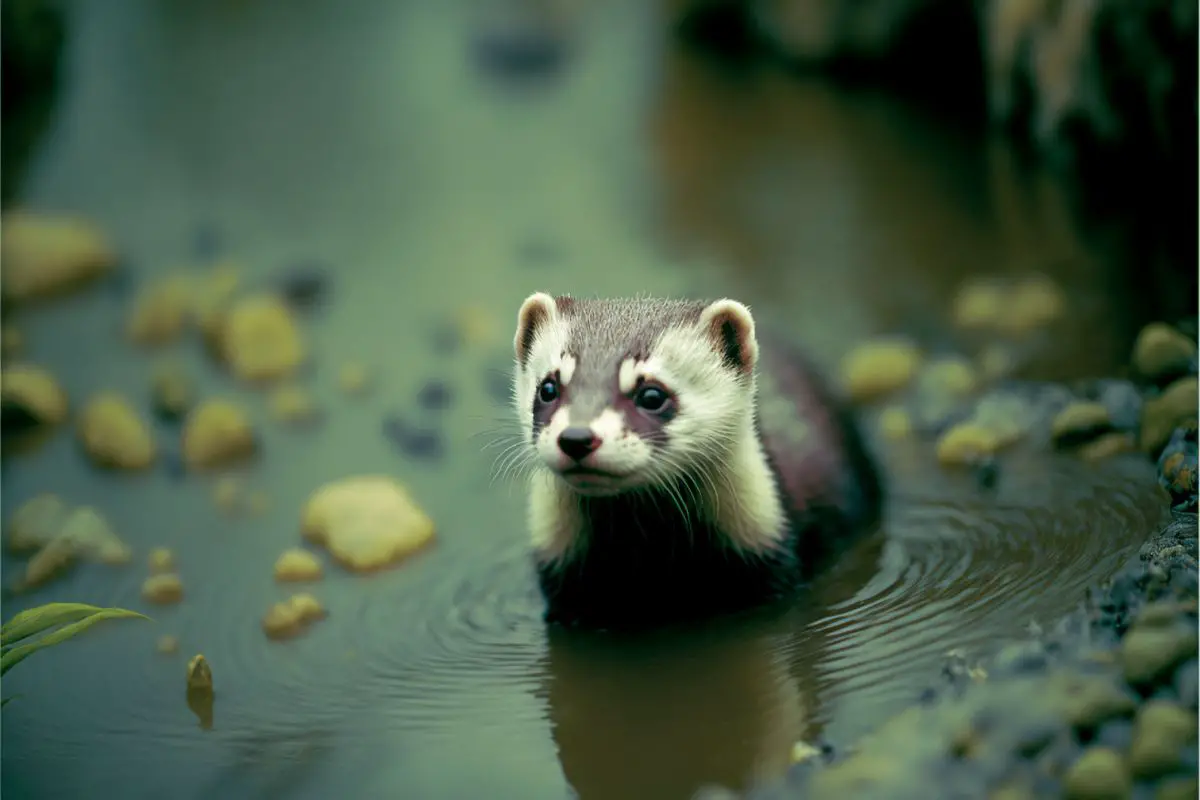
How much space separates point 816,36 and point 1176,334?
13.9ft

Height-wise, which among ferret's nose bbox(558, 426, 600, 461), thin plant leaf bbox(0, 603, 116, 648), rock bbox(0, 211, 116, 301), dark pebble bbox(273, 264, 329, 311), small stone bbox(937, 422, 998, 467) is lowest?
small stone bbox(937, 422, 998, 467)

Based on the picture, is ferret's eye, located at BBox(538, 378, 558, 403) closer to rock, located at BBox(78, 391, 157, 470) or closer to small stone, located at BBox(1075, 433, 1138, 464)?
small stone, located at BBox(1075, 433, 1138, 464)

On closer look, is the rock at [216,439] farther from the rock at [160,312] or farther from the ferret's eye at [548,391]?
the ferret's eye at [548,391]

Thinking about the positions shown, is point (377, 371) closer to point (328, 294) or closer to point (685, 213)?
point (328, 294)

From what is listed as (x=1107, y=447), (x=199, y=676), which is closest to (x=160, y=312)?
(x=199, y=676)

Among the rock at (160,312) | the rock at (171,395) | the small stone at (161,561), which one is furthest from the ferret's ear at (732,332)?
the rock at (160,312)

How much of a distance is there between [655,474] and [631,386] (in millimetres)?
222

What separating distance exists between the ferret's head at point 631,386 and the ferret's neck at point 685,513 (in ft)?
0.23

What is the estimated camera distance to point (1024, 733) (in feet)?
8.41

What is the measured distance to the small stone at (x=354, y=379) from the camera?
585 cm

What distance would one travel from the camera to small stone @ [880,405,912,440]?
4.84 m

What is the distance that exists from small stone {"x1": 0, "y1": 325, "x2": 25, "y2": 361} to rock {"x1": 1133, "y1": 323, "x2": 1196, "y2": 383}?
4804mm

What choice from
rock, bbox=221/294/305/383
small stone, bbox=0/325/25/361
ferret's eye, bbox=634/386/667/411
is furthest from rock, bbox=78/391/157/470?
ferret's eye, bbox=634/386/667/411

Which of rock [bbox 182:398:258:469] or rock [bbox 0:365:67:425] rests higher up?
rock [bbox 0:365:67:425]
